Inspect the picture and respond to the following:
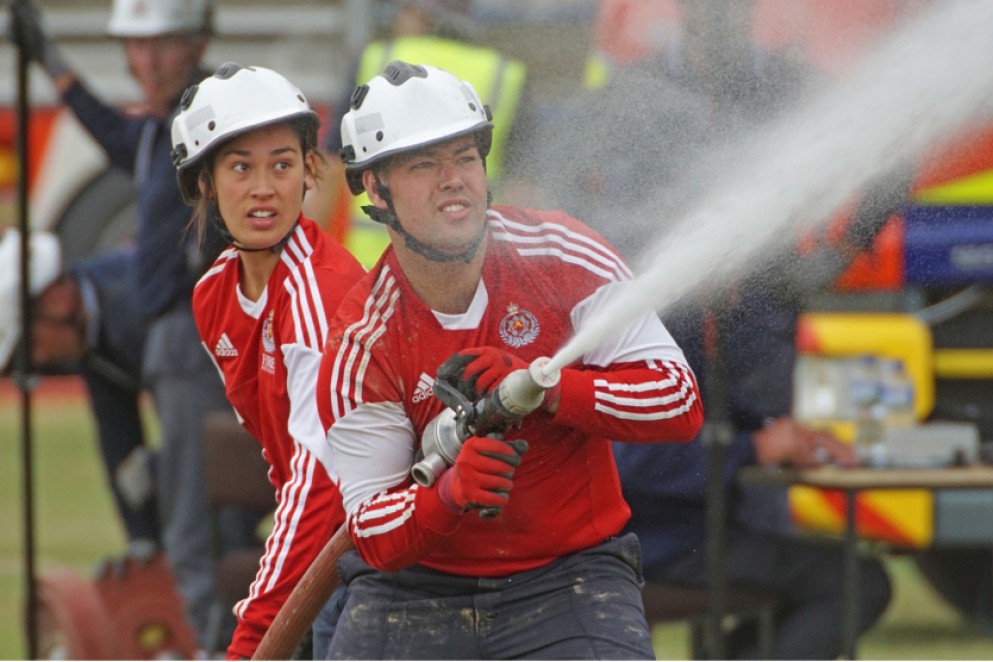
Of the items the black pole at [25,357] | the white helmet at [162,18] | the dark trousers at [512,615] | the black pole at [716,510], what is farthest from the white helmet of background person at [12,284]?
the dark trousers at [512,615]

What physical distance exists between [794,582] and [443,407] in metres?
2.29

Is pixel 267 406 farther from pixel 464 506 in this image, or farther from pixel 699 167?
pixel 699 167

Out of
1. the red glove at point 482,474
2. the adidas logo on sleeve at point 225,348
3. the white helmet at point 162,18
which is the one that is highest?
the white helmet at point 162,18

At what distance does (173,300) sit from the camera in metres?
6.62

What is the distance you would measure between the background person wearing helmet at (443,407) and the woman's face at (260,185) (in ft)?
1.06

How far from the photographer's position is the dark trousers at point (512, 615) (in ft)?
12.0

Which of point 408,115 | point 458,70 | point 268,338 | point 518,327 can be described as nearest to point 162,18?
point 458,70

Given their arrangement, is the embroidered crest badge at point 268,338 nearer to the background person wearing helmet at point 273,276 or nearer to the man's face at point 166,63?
the background person wearing helmet at point 273,276

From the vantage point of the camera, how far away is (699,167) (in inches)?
165

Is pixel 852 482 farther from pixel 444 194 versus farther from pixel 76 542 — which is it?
pixel 76 542

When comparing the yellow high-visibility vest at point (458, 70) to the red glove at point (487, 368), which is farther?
the yellow high-visibility vest at point (458, 70)

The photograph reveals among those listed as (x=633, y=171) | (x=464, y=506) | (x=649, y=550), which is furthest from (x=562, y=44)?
(x=464, y=506)

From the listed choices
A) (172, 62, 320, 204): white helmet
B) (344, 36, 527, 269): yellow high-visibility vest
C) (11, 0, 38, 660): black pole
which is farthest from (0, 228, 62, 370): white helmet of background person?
(172, 62, 320, 204): white helmet

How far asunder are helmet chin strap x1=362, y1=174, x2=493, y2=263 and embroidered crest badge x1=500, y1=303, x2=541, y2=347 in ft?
0.47
